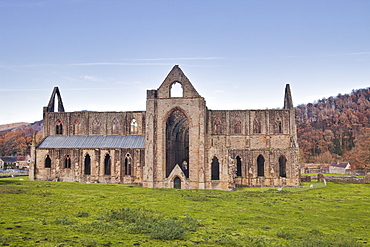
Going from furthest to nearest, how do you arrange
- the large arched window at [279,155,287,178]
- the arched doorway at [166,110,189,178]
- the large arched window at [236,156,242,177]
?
the large arched window at [279,155,287,178]
the large arched window at [236,156,242,177]
the arched doorway at [166,110,189,178]

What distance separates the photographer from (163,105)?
48.6m

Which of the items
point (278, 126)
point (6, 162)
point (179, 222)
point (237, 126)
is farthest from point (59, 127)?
point (6, 162)

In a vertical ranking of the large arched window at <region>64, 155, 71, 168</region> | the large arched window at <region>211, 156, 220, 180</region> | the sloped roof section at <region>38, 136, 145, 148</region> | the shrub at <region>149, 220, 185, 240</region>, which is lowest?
the shrub at <region>149, 220, 185, 240</region>

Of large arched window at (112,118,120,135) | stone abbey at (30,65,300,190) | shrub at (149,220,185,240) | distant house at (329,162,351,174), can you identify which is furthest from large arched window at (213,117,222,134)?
distant house at (329,162,351,174)

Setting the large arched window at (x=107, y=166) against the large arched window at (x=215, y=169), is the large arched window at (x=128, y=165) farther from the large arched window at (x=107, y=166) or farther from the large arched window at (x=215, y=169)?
the large arched window at (x=215, y=169)

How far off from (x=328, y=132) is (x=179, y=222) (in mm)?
129005

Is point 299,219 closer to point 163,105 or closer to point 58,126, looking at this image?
point 163,105

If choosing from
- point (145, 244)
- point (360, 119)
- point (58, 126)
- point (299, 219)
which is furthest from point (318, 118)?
point (145, 244)

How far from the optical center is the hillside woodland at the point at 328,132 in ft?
408

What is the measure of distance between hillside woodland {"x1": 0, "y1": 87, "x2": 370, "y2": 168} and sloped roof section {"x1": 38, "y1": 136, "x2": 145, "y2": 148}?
58.4 m

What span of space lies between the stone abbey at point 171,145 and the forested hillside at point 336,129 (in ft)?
130

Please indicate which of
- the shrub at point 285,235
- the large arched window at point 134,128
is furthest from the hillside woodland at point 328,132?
the shrub at point 285,235

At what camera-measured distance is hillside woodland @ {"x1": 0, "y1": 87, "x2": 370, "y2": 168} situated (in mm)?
124500

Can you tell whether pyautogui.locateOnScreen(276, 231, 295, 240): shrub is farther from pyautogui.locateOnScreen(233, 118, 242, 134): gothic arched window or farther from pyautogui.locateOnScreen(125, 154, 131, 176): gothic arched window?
pyautogui.locateOnScreen(233, 118, 242, 134): gothic arched window
